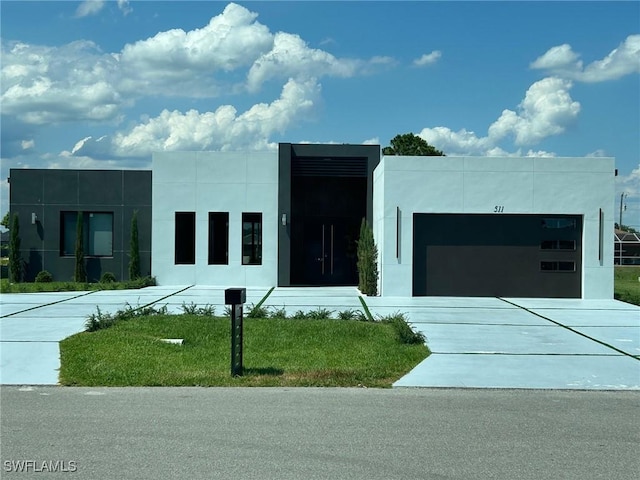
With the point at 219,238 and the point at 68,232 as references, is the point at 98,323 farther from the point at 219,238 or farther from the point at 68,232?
the point at 68,232

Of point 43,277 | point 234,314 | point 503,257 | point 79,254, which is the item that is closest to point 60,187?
point 79,254

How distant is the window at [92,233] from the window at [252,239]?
5.10m

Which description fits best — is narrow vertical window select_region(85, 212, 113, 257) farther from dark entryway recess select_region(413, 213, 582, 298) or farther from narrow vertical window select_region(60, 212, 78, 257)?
dark entryway recess select_region(413, 213, 582, 298)

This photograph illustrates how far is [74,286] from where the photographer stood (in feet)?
74.8

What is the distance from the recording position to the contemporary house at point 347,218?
69.4 ft

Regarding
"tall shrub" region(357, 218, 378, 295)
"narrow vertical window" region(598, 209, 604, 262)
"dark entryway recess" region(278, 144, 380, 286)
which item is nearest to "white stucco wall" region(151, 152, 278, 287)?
"dark entryway recess" region(278, 144, 380, 286)

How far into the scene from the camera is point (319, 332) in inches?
506

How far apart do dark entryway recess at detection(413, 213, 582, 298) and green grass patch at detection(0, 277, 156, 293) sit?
959 cm

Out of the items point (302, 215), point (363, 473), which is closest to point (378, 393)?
point (363, 473)

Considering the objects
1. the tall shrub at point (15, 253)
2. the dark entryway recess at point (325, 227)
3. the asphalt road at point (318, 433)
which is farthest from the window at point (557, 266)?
the tall shrub at point (15, 253)

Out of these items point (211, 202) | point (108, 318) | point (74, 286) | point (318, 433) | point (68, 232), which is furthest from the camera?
point (68, 232)

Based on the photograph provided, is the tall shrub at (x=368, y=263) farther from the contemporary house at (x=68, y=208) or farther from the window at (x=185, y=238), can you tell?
the contemporary house at (x=68, y=208)

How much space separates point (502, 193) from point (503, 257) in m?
1.98

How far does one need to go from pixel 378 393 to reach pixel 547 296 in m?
14.3
